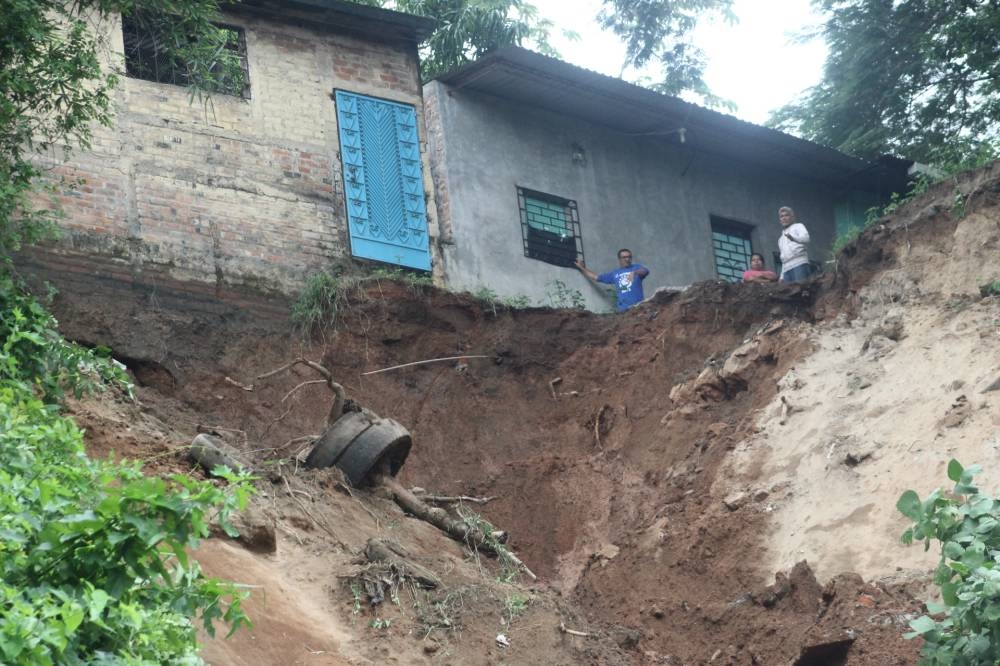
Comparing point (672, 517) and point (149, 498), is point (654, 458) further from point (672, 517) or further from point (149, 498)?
point (149, 498)

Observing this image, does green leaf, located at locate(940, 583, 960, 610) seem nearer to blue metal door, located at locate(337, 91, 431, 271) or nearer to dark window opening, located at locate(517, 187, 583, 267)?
blue metal door, located at locate(337, 91, 431, 271)

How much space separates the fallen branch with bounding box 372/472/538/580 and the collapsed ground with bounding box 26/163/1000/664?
0.56 ft

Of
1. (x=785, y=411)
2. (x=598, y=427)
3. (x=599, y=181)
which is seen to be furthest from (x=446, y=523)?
(x=599, y=181)

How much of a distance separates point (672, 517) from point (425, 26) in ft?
21.4

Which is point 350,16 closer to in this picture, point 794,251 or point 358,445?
point 794,251

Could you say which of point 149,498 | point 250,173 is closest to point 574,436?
point 250,173

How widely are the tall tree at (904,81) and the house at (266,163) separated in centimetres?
620

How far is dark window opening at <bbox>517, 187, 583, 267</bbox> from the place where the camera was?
18.3m

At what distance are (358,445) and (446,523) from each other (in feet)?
3.13

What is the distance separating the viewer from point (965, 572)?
29.1 feet

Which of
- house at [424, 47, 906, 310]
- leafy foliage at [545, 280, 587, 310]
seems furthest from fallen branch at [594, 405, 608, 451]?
house at [424, 47, 906, 310]

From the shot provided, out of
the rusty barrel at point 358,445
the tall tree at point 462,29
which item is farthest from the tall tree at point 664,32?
the rusty barrel at point 358,445

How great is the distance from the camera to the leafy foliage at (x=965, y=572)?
8.75 metres

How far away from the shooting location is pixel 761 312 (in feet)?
53.9
